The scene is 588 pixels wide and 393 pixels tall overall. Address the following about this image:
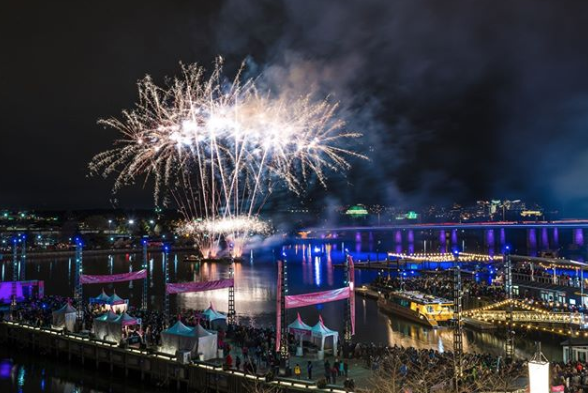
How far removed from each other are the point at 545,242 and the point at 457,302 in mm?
117158

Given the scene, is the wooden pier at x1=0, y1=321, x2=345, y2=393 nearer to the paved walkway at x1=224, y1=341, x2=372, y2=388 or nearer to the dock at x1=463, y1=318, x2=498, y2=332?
the paved walkway at x1=224, y1=341, x2=372, y2=388

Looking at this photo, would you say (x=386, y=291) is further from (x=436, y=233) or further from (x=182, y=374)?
(x=436, y=233)

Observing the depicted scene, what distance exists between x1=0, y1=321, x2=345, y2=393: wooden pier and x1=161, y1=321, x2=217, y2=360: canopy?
0.46 meters

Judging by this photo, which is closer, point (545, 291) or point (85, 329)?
point (85, 329)

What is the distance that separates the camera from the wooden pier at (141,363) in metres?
17.2

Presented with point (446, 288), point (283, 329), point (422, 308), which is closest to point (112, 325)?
point (283, 329)

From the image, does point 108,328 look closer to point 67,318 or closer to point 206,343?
point 67,318

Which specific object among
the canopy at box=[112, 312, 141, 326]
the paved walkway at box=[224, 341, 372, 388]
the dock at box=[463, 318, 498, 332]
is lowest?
the dock at box=[463, 318, 498, 332]

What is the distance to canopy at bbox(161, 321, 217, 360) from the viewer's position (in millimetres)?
19406

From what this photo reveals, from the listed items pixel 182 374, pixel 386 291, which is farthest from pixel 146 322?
pixel 386 291

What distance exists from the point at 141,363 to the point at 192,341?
9.94 ft

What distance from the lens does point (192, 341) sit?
19469 millimetres

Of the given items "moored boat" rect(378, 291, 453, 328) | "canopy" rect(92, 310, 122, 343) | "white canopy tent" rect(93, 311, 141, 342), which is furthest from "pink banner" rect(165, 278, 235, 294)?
"moored boat" rect(378, 291, 453, 328)

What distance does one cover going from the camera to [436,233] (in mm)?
189875
